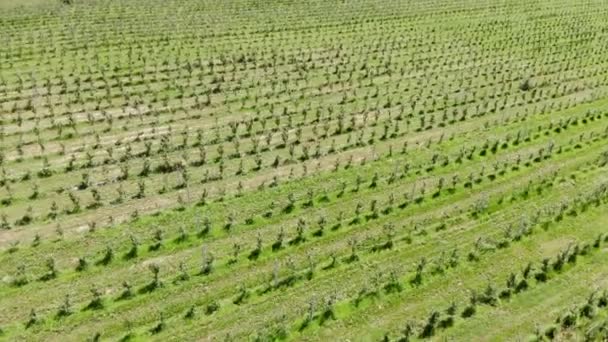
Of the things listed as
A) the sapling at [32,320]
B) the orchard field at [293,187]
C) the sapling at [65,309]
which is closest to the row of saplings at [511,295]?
the orchard field at [293,187]

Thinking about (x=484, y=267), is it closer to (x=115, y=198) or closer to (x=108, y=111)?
(x=115, y=198)

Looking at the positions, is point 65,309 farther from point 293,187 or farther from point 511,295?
point 511,295

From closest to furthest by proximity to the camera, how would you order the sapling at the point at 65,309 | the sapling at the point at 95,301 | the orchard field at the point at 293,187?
the sapling at the point at 65,309 → the sapling at the point at 95,301 → the orchard field at the point at 293,187

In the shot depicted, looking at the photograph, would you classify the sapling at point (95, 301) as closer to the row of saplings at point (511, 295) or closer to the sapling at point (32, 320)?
the sapling at point (32, 320)

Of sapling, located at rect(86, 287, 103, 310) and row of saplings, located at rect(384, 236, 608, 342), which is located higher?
sapling, located at rect(86, 287, 103, 310)

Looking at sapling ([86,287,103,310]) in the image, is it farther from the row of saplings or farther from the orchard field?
the row of saplings

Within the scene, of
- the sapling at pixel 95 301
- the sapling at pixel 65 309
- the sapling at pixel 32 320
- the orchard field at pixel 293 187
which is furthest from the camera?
the orchard field at pixel 293 187

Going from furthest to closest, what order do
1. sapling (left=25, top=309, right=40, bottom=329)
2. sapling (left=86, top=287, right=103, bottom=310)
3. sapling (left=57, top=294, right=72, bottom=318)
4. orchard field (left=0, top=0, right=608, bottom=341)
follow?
1. orchard field (left=0, top=0, right=608, bottom=341)
2. sapling (left=86, top=287, right=103, bottom=310)
3. sapling (left=57, top=294, right=72, bottom=318)
4. sapling (left=25, top=309, right=40, bottom=329)

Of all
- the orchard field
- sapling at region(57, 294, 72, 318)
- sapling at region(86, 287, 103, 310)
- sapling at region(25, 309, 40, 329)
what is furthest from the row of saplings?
sapling at region(25, 309, 40, 329)

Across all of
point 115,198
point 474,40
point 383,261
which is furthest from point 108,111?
point 474,40
